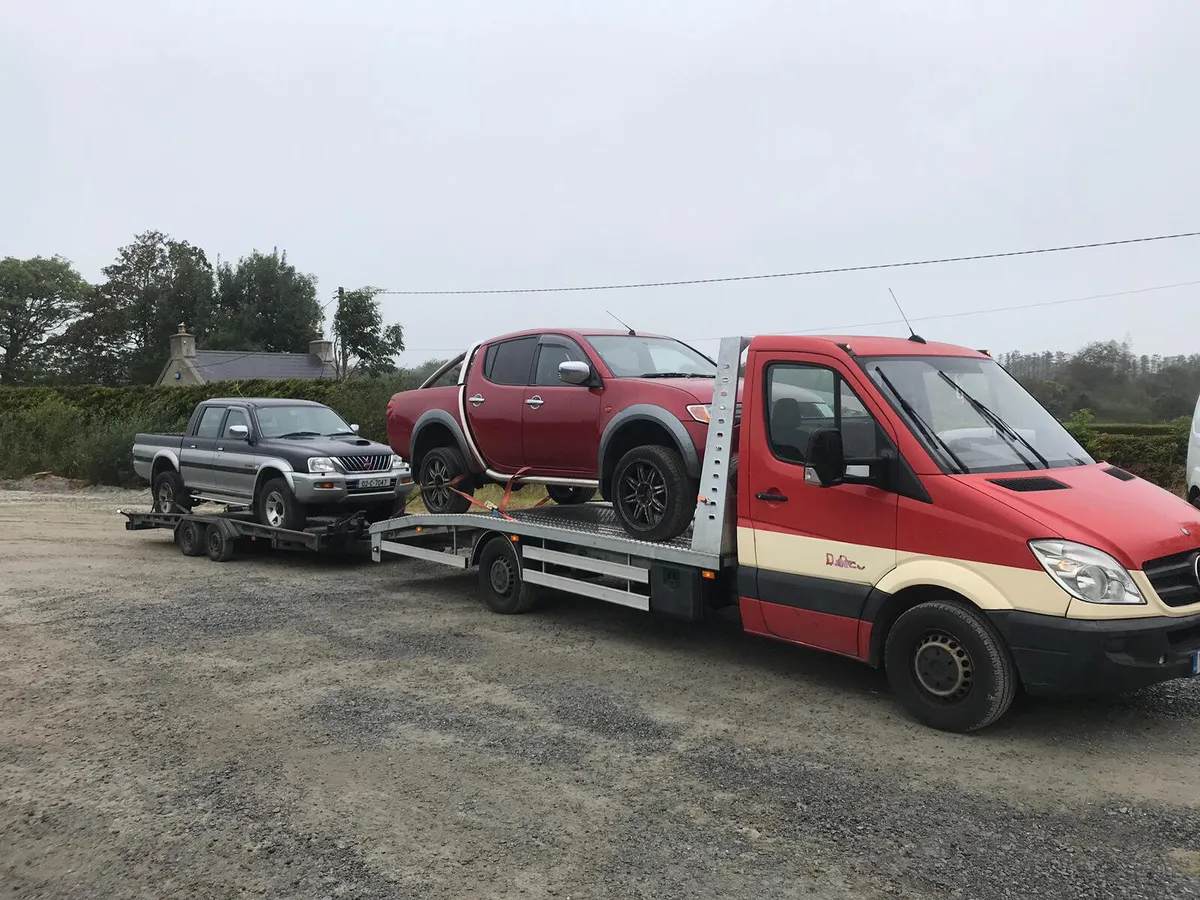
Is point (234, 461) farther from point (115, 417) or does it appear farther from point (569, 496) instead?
point (115, 417)

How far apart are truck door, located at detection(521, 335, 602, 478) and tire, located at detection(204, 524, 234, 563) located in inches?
210

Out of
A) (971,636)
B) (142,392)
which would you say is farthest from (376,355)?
(971,636)

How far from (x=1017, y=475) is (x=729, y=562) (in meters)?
1.94

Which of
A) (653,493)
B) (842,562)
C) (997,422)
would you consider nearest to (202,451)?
(653,493)

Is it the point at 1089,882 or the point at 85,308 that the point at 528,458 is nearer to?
the point at 1089,882

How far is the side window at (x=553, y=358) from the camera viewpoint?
317 inches

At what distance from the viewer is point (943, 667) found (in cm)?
513

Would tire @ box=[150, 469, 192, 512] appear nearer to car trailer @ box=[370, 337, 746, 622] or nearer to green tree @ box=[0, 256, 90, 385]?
car trailer @ box=[370, 337, 746, 622]

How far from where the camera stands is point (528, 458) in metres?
8.45

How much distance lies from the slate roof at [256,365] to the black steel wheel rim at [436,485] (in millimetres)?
37278

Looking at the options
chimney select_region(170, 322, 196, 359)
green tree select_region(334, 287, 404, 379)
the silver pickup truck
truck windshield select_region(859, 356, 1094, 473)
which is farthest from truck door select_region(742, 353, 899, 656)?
chimney select_region(170, 322, 196, 359)

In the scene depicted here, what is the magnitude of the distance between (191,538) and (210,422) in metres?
1.63

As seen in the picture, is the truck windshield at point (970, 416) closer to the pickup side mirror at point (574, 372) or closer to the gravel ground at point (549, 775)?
the gravel ground at point (549, 775)

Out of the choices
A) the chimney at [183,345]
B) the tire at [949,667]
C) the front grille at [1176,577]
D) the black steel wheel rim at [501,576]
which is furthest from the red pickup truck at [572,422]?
the chimney at [183,345]
